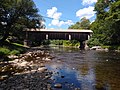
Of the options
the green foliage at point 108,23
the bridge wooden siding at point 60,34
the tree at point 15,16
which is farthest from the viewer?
the bridge wooden siding at point 60,34

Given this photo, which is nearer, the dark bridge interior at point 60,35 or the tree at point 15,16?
the tree at point 15,16

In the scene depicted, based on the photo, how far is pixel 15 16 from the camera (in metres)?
70.1

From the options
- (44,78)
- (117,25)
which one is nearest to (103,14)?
(117,25)

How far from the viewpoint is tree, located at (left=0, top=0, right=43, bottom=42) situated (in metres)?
65.9

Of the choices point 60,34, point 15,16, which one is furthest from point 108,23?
point 60,34

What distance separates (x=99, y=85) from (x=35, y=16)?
2241 inches

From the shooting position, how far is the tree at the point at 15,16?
6591cm

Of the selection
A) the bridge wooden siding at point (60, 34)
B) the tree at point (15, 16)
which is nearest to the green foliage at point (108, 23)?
the bridge wooden siding at point (60, 34)

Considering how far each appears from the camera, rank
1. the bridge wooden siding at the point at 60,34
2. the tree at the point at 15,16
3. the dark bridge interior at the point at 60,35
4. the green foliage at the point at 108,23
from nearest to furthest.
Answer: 1. the tree at the point at 15,16
2. the green foliage at the point at 108,23
3. the bridge wooden siding at the point at 60,34
4. the dark bridge interior at the point at 60,35

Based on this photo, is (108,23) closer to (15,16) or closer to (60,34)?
(15,16)

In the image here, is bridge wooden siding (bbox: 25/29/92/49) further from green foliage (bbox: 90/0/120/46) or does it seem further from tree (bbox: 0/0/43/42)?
tree (bbox: 0/0/43/42)

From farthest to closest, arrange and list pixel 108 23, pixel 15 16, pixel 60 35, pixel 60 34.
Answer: pixel 60 35
pixel 60 34
pixel 108 23
pixel 15 16

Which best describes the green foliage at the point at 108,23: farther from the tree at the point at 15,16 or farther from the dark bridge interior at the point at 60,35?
the tree at the point at 15,16

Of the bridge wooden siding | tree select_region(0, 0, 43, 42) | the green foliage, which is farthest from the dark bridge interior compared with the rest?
tree select_region(0, 0, 43, 42)
